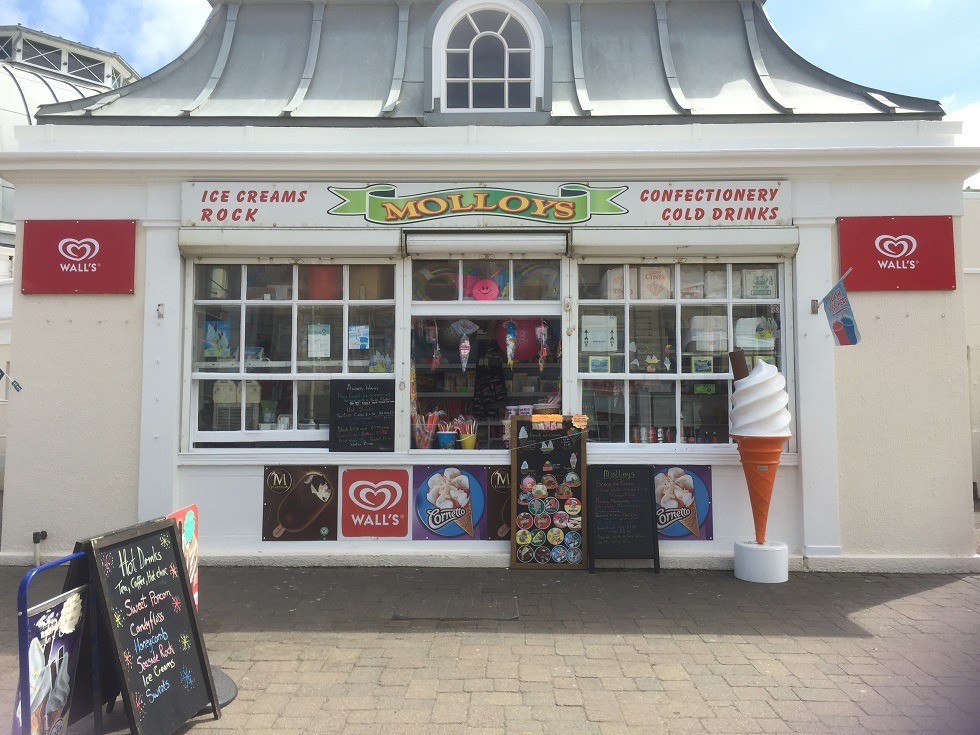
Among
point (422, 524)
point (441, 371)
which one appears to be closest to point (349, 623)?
point (422, 524)

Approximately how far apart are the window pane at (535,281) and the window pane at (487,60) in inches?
85.6

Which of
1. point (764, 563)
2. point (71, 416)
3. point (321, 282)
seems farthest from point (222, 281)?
point (764, 563)

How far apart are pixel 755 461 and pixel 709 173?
8.71ft

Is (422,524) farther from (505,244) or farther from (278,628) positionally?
(505,244)

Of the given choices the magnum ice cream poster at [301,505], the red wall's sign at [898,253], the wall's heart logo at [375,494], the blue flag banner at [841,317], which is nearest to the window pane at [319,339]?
the magnum ice cream poster at [301,505]

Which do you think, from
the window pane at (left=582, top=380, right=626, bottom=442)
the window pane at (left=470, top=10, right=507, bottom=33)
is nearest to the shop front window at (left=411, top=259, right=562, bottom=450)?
the window pane at (left=582, top=380, right=626, bottom=442)

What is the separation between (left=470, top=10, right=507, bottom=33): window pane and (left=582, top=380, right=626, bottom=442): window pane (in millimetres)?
3840

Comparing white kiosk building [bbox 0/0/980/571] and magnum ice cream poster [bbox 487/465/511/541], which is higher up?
white kiosk building [bbox 0/0/980/571]

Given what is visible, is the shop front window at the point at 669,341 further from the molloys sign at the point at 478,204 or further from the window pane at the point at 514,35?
the window pane at the point at 514,35

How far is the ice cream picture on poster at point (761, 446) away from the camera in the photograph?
5.76 metres

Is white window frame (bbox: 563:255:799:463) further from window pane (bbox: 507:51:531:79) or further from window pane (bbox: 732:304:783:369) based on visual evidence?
window pane (bbox: 507:51:531:79)

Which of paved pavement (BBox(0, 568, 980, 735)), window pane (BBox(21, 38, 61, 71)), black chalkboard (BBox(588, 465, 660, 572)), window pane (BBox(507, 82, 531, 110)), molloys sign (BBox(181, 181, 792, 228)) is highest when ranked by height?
window pane (BBox(21, 38, 61, 71))

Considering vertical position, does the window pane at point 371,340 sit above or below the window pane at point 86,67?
below

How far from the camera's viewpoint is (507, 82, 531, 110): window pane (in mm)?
7055
